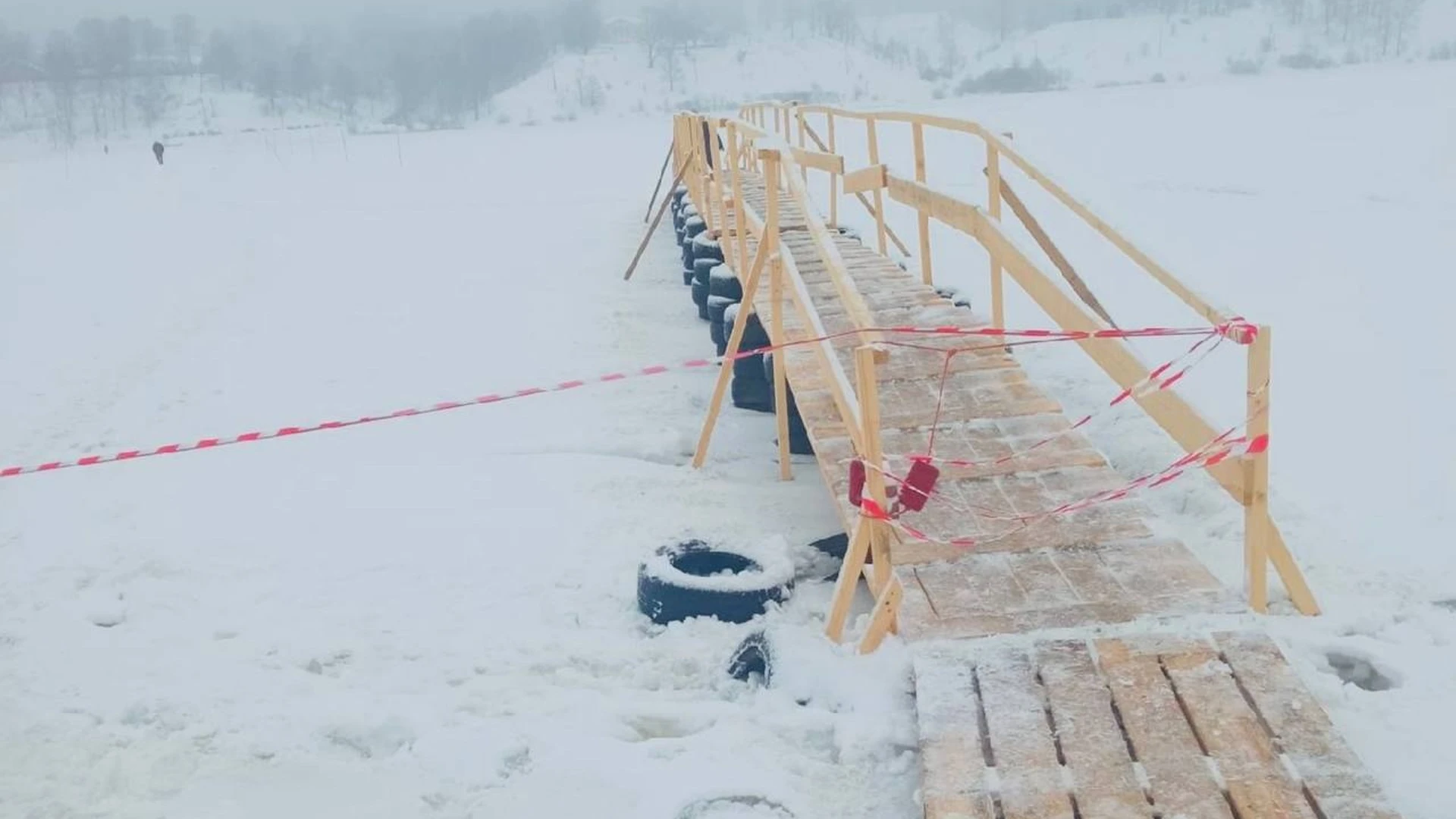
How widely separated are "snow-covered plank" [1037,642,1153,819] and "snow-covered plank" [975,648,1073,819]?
0.12 ft

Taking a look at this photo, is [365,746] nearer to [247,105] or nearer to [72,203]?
[72,203]

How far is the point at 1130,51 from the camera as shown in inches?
4808

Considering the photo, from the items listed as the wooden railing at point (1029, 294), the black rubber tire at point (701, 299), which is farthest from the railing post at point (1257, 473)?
the black rubber tire at point (701, 299)

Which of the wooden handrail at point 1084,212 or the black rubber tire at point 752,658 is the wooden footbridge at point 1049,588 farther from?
the black rubber tire at point 752,658

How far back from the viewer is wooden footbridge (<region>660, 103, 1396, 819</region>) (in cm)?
290

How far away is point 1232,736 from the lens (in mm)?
3016

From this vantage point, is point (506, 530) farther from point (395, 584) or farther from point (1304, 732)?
point (1304, 732)

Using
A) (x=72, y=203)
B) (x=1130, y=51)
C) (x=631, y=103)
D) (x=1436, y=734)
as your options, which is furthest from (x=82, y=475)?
(x=1130, y=51)

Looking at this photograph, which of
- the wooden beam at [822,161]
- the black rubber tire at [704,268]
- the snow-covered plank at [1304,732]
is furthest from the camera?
the black rubber tire at [704,268]

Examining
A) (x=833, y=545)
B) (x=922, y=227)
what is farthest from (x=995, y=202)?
(x=833, y=545)

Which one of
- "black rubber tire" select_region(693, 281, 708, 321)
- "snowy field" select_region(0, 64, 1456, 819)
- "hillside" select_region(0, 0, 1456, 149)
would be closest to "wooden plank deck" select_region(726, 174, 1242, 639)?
"snowy field" select_region(0, 64, 1456, 819)

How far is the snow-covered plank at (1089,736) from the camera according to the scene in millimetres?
2824

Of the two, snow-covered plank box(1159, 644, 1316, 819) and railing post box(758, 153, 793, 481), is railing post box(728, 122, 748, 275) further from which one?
snow-covered plank box(1159, 644, 1316, 819)

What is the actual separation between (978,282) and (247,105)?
130 m
